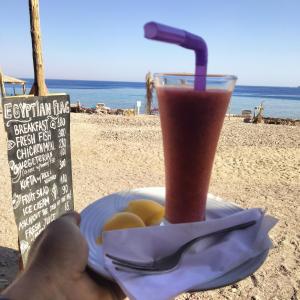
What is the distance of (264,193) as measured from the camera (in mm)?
4977

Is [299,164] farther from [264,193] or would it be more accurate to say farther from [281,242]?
[281,242]

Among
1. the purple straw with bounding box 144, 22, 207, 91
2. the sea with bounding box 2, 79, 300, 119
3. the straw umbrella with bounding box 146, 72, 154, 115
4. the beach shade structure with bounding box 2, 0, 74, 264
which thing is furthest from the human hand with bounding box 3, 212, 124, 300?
the sea with bounding box 2, 79, 300, 119

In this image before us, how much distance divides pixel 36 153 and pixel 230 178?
3877mm

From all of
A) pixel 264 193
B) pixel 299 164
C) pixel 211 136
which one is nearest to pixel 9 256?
pixel 211 136

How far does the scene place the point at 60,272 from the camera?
88cm

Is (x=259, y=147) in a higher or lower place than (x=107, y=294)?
lower

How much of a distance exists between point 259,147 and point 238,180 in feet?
8.52

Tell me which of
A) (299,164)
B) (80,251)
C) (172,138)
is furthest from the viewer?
(299,164)

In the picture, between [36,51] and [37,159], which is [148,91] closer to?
[36,51]

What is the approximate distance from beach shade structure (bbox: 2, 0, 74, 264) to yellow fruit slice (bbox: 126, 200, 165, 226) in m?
1.15

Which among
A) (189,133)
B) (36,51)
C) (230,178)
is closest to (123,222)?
(189,133)

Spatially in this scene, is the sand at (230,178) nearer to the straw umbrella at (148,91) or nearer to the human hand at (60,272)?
the human hand at (60,272)

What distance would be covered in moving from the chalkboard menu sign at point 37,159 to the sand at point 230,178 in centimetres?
62

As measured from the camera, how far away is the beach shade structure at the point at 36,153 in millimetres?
2201
